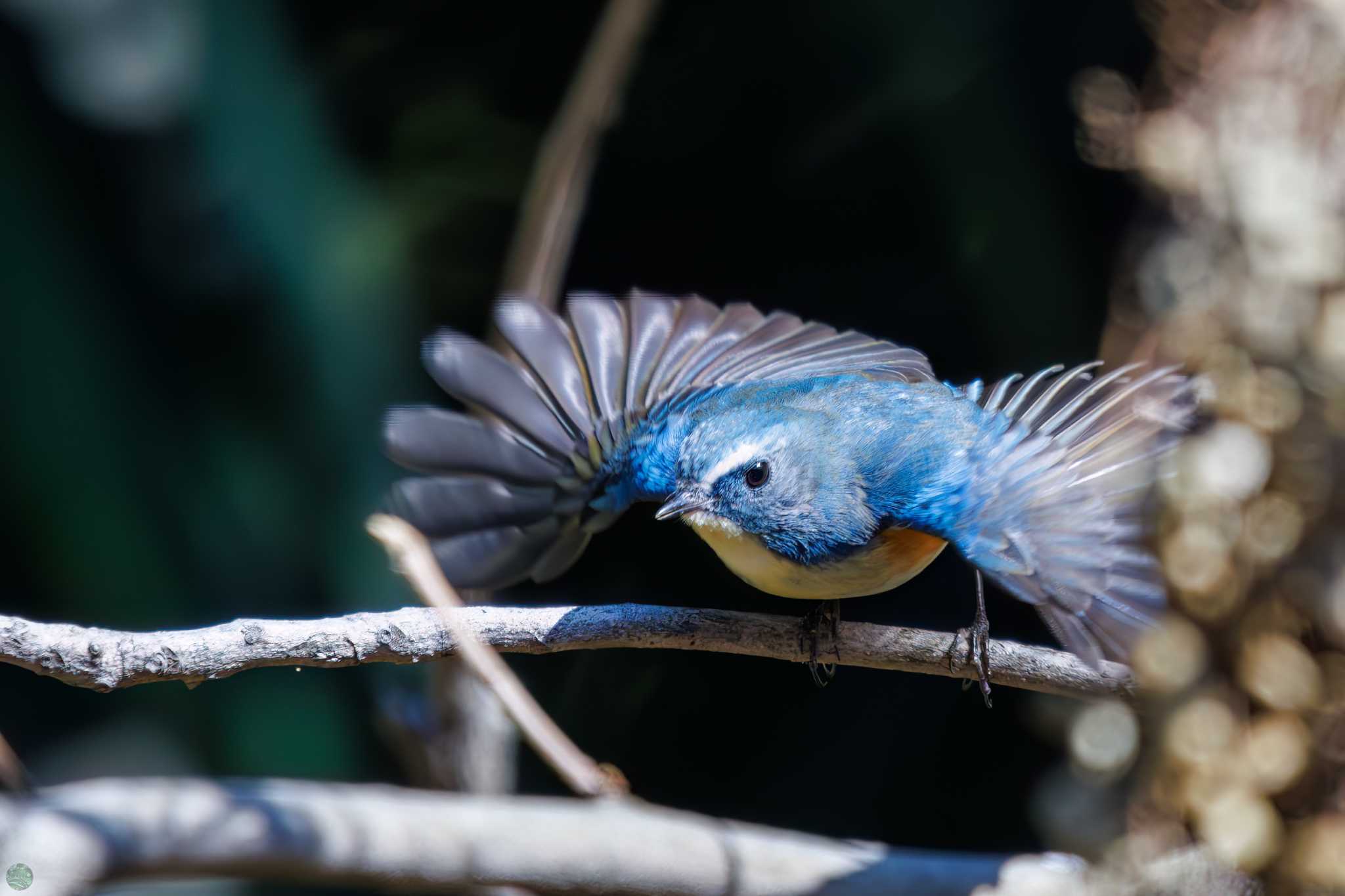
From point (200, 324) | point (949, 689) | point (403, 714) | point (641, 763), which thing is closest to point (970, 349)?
point (949, 689)

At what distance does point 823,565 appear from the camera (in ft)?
7.99

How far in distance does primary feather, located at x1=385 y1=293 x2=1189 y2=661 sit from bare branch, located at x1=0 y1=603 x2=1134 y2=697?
0.46 feet

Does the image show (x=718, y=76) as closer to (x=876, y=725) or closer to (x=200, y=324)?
(x=200, y=324)

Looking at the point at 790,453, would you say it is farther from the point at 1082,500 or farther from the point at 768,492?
the point at 1082,500

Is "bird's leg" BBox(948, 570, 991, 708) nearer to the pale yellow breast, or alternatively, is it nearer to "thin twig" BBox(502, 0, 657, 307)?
the pale yellow breast

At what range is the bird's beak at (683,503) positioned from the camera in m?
2.43

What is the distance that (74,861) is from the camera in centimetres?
99

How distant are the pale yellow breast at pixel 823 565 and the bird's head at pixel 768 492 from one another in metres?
0.02

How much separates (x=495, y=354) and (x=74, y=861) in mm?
1923

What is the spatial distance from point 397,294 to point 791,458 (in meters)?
1.79

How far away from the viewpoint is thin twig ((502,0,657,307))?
312 centimetres

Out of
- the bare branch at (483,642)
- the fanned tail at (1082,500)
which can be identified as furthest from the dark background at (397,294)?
the bare branch at (483,642)

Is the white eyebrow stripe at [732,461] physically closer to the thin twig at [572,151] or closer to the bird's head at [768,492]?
the bird's head at [768,492]

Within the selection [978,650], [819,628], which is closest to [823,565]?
[819,628]
